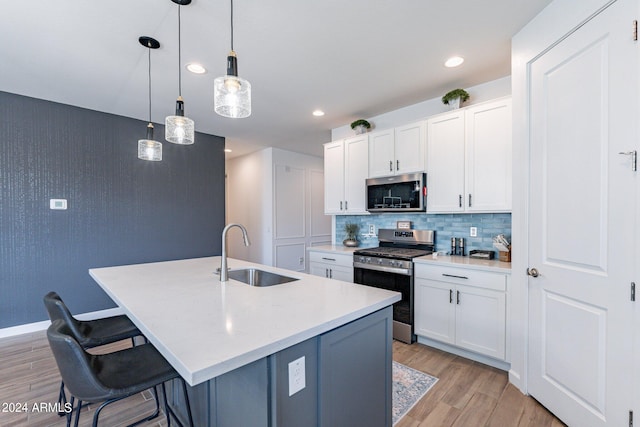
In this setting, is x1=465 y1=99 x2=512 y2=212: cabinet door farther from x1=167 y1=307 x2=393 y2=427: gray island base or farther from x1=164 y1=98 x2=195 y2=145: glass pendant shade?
x1=164 y1=98 x2=195 y2=145: glass pendant shade

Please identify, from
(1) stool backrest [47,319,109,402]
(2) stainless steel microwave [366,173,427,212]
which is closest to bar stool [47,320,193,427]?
(1) stool backrest [47,319,109,402]

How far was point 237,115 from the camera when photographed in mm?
1606

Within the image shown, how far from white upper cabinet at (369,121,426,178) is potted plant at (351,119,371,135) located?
24 centimetres

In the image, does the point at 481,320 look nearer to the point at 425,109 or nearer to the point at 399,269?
the point at 399,269

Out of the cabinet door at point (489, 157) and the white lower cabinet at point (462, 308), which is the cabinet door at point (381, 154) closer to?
the cabinet door at point (489, 157)

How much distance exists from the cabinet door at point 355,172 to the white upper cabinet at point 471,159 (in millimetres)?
847

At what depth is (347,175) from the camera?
3871 mm

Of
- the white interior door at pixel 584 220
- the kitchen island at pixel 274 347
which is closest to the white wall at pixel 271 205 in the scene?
the kitchen island at pixel 274 347

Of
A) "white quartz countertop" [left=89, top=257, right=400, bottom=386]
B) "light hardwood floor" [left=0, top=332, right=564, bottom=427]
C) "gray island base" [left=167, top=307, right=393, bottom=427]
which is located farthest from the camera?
"light hardwood floor" [left=0, top=332, right=564, bottom=427]

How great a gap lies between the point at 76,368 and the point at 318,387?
3.04 feet

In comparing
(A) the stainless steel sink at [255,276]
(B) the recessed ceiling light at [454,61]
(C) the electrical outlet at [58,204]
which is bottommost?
(A) the stainless steel sink at [255,276]

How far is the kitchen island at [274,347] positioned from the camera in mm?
979

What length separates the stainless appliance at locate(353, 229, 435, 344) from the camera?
290 centimetres

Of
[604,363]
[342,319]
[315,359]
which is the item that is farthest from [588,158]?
[315,359]
